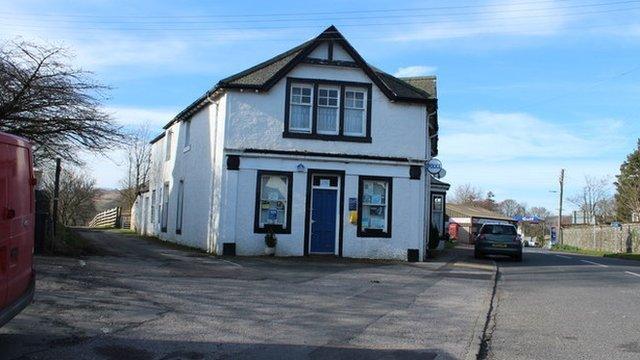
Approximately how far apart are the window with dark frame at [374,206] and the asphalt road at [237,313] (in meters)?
4.31

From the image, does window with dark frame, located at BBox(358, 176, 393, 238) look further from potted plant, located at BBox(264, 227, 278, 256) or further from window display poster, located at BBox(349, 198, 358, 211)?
potted plant, located at BBox(264, 227, 278, 256)

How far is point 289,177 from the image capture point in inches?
798

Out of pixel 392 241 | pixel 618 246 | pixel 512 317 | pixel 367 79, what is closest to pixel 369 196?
pixel 392 241

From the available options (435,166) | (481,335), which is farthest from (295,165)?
(481,335)

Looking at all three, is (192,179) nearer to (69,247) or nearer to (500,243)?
(69,247)

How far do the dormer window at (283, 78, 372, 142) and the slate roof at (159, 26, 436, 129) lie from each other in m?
0.48

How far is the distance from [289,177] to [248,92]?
117 inches

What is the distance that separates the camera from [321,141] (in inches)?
809

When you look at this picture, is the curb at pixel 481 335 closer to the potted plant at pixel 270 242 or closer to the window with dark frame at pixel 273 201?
the potted plant at pixel 270 242

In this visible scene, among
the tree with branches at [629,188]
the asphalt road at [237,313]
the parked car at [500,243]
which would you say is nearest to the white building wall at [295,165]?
the asphalt road at [237,313]

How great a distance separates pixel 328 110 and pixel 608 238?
38.0 meters

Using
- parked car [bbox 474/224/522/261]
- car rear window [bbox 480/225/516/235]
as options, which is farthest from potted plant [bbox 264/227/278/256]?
car rear window [bbox 480/225/516/235]

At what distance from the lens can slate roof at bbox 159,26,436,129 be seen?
20.2 meters

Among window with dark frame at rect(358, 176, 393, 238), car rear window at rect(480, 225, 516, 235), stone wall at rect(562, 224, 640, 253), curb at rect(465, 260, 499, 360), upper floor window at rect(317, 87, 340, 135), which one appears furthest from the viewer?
stone wall at rect(562, 224, 640, 253)
